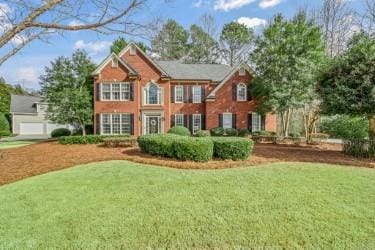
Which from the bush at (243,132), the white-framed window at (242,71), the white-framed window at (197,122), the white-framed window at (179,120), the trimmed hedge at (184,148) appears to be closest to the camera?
the trimmed hedge at (184,148)

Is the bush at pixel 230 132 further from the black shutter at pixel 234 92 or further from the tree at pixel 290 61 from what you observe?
the tree at pixel 290 61

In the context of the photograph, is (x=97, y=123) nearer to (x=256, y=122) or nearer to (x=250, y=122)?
(x=250, y=122)

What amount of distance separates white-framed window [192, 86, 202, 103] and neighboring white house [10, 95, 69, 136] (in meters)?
23.1

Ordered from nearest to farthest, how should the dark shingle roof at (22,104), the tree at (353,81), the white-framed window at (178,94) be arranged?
the tree at (353,81) < the white-framed window at (178,94) < the dark shingle roof at (22,104)

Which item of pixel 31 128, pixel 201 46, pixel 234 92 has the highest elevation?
pixel 201 46

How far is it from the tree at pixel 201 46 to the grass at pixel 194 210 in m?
37.8

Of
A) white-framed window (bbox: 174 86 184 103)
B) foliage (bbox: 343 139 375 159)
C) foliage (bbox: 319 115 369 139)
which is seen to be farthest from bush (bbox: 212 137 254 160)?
foliage (bbox: 319 115 369 139)

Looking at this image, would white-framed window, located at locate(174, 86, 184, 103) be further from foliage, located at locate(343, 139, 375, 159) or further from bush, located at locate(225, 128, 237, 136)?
foliage, located at locate(343, 139, 375, 159)

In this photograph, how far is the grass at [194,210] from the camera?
4.82 metres

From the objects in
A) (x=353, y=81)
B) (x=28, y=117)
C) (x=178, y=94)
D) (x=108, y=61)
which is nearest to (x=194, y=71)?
(x=178, y=94)

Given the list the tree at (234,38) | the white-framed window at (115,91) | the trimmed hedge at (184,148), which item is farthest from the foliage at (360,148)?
the tree at (234,38)

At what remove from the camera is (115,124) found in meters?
23.3

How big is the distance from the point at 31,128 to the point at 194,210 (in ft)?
138

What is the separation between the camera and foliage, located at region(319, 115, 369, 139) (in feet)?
78.4
